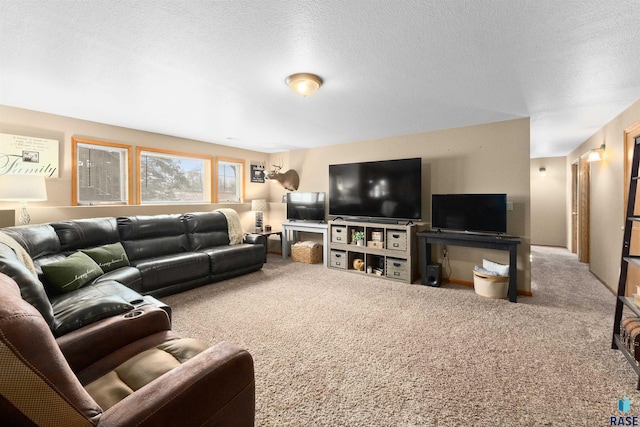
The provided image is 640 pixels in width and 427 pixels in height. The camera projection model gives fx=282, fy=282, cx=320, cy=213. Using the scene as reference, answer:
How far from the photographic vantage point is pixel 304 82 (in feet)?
8.29

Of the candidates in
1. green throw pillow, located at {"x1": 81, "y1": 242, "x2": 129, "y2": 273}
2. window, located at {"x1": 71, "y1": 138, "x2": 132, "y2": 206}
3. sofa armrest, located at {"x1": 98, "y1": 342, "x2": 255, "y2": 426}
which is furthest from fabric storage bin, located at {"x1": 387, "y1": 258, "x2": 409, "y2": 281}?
window, located at {"x1": 71, "y1": 138, "x2": 132, "y2": 206}

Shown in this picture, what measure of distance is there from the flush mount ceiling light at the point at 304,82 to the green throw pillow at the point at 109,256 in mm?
2803

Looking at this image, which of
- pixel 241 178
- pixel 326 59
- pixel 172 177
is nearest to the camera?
pixel 326 59

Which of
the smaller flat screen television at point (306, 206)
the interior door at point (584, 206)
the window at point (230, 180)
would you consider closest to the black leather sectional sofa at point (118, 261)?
the window at point (230, 180)

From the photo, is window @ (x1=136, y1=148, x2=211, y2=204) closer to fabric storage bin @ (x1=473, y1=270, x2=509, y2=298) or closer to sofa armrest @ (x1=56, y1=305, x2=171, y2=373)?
sofa armrest @ (x1=56, y1=305, x2=171, y2=373)

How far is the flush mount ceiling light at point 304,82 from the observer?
2500mm

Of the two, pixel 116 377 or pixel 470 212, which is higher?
pixel 470 212

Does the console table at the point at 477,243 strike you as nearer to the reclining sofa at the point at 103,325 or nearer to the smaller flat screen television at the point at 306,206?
the smaller flat screen television at the point at 306,206

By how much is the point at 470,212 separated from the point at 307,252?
2909mm

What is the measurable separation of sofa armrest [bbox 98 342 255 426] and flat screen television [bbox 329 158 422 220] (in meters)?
3.72

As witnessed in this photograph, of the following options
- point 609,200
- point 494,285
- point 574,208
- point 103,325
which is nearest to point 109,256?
point 103,325

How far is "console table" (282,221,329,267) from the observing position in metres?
5.16

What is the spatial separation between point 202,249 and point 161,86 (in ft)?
8.22

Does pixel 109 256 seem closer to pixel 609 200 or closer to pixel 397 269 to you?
pixel 397 269
